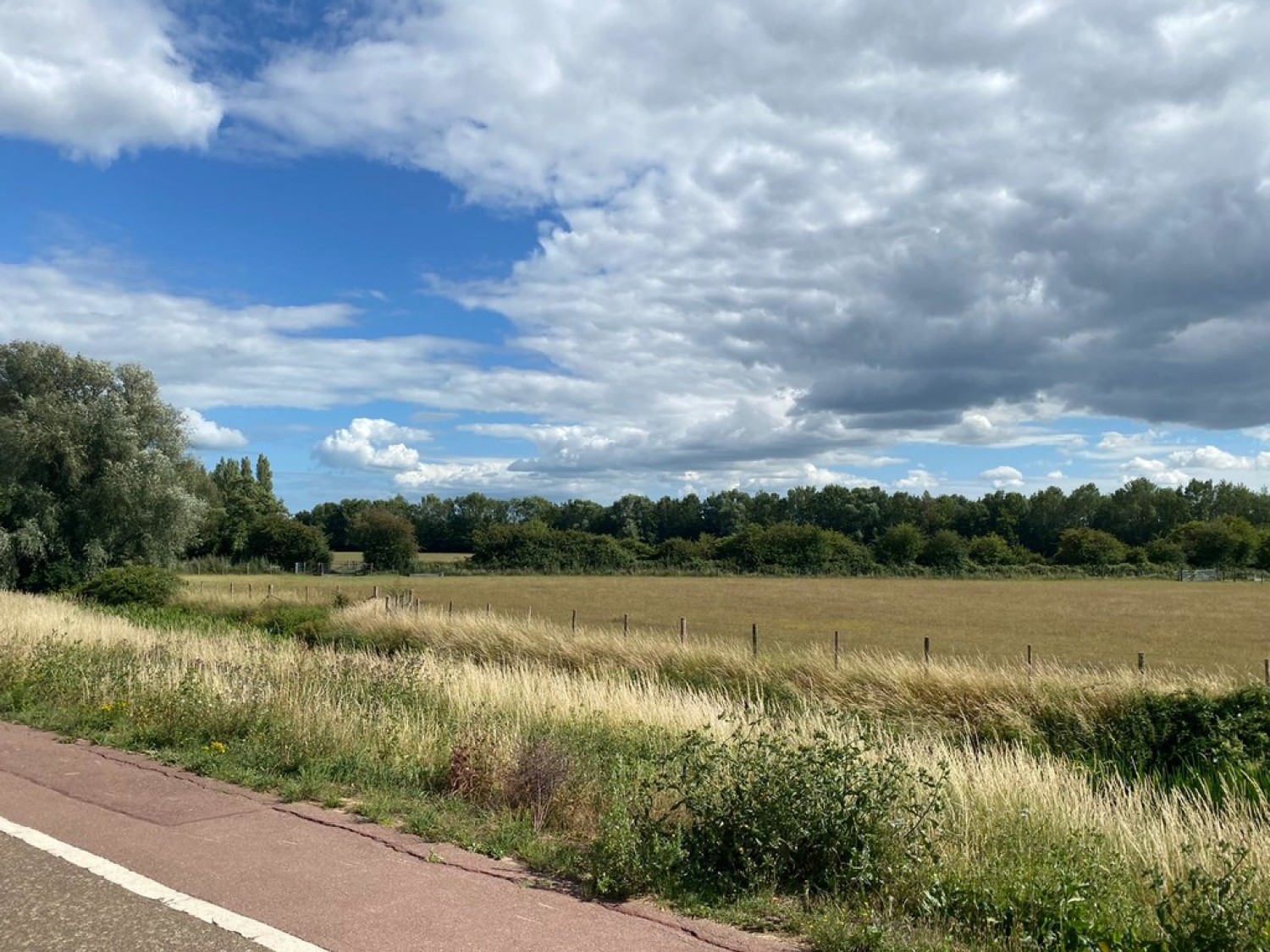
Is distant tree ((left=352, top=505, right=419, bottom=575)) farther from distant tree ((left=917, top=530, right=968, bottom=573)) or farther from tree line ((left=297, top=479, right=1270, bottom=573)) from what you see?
distant tree ((left=917, top=530, right=968, bottom=573))

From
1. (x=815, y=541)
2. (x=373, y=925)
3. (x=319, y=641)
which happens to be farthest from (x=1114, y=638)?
(x=815, y=541)

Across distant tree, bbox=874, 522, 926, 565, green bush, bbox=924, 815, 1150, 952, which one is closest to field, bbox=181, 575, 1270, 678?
green bush, bbox=924, 815, 1150, 952

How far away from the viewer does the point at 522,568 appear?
362 feet

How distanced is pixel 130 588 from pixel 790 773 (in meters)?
36.3

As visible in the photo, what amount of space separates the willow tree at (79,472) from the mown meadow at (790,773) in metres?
26.9

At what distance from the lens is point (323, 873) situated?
5754mm

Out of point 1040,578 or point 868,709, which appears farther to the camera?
point 1040,578

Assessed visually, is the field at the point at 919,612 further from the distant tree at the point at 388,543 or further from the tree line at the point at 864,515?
the tree line at the point at 864,515

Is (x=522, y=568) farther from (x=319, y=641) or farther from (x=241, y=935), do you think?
(x=241, y=935)

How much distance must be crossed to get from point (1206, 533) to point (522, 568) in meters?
88.7

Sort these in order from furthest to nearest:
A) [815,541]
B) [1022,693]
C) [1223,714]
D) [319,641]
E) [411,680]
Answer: [815,541]
[319,641]
[1022,693]
[1223,714]
[411,680]

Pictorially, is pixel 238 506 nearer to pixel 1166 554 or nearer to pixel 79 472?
pixel 79 472

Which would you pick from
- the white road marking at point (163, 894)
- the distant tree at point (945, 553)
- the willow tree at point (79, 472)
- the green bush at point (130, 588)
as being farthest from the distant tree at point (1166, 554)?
the white road marking at point (163, 894)

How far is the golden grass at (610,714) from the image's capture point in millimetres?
6527
